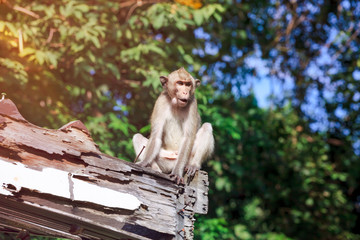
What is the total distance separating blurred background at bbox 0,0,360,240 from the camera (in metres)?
7.13

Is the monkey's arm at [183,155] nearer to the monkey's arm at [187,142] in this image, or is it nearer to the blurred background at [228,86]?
the monkey's arm at [187,142]

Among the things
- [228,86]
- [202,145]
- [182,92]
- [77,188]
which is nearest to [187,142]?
[202,145]

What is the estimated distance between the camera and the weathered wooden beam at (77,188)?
2.78m

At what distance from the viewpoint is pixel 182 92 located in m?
5.32

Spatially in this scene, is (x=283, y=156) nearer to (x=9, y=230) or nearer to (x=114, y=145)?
(x=114, y=145)

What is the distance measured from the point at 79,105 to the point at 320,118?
8.18m

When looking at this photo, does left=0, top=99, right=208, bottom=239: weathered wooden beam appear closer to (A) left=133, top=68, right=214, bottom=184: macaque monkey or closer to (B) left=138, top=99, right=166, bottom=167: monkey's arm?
(A) left=133, top=68, right=214, bottom=184: macaque monkey

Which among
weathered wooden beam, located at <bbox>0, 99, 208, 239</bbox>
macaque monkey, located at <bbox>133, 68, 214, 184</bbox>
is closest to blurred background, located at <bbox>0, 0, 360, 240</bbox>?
macaque monkey, located at <bbox>133, 68, 214, 184</bbox>

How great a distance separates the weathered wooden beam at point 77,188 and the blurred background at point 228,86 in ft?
11.1

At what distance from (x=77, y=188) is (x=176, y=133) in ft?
9.25

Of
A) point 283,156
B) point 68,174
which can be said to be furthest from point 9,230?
point 283,156

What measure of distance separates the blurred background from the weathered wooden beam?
3379mm

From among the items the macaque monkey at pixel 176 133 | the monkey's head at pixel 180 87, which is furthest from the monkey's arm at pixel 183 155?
the monkey's head at pixel 180 87

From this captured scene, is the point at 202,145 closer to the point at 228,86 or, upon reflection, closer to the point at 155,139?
the point at 155,139
